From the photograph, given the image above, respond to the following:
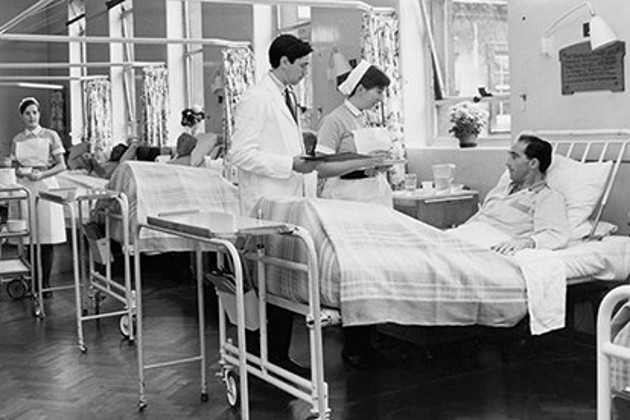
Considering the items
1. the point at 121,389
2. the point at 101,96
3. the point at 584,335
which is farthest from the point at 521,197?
the point at 101,96

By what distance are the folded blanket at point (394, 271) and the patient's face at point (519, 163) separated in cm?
87

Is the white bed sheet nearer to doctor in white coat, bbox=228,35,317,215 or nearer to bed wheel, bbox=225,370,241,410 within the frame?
doctor in white coat, bbox=228,35,317,215

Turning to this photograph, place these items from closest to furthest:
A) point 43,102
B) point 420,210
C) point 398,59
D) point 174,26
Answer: point 420,210 → point 398,59 → point 174,26 → point 43,102

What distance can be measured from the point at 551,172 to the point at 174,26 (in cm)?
738

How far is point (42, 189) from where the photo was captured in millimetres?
6414

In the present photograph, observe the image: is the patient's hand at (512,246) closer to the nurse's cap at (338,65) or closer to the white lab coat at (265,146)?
the white lab coat at (265,146)

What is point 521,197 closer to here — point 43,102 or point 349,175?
point 349,175

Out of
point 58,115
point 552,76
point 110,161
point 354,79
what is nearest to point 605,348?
point 354,79

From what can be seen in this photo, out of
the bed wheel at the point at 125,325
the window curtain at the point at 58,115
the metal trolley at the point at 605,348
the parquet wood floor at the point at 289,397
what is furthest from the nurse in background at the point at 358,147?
the window curtain at the point at 58,115

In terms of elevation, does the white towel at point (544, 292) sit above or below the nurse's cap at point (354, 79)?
below

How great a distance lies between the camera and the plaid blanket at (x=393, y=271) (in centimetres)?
328

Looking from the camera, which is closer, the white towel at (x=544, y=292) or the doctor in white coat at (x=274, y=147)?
the white towel at (x=544, y=292)

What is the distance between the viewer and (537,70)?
194 inches

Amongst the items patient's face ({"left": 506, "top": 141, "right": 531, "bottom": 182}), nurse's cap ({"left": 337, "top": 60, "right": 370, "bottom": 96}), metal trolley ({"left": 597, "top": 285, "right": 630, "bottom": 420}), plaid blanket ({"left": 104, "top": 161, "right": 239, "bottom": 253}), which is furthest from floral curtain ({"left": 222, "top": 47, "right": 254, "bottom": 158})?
metal trolley ({"left": 597, "top": 285, "right": 630, "bottom": 420})
